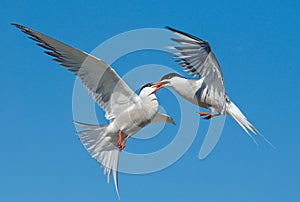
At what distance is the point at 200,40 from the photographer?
36.7ft

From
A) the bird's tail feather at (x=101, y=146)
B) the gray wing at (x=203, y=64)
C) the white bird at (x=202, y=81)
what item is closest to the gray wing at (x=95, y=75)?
the bird's tail feather at (x=101, y=146)

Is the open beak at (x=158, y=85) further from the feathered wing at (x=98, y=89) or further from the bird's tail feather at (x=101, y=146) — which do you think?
the bird's tail feather at (x=101, y=146)

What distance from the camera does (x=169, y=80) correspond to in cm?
1221

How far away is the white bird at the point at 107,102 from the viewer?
1164 cm

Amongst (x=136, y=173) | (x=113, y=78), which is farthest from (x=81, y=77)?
(x=136, y=173)

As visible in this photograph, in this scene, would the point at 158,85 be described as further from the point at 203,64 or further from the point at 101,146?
the point at 101,146

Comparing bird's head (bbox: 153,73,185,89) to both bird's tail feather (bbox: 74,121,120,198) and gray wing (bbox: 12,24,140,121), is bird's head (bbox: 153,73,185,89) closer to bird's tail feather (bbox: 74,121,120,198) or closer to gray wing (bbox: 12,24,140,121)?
gray wing (bbox: 12,24,140,121)

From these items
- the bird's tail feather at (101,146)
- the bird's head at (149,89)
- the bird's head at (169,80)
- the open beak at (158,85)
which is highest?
the bird's head at (169,80)

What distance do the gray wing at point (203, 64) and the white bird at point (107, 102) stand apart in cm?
76

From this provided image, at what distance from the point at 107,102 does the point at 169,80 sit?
101 centimetres

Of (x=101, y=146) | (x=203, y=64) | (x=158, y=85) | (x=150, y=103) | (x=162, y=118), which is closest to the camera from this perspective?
(x=203, y=64)

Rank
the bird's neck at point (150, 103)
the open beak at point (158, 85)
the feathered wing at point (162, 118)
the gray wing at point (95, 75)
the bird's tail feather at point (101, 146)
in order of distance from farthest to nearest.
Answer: the feathered wing at point (162, 118)
the bird's tail feather at point (101, 146)
the open beak at point (158, 85)
the bird's neck at point (150, 103)
the gray wing at point (95, 75)

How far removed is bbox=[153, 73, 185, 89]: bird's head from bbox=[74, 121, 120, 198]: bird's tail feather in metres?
1.08

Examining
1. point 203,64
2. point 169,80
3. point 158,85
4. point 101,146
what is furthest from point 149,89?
point 101,146
